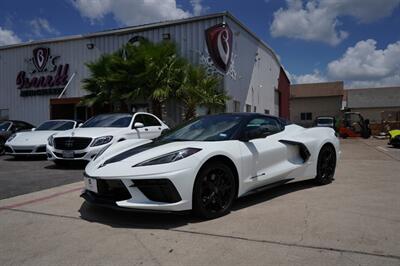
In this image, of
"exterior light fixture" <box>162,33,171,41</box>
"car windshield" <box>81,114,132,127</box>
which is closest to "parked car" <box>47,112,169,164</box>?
"car windshield" <box>81,114,132,127</box>

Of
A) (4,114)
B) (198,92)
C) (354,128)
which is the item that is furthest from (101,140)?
(354,128)

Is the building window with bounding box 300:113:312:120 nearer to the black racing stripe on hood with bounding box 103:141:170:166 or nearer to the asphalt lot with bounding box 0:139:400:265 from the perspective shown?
the asphalt lot with bounding box 0:139:400:265

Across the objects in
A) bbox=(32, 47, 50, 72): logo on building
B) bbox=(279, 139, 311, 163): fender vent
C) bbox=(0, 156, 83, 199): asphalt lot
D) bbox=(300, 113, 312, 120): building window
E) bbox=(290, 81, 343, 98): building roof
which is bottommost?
bbox=(0, 156, 83, 199): asphalt lot

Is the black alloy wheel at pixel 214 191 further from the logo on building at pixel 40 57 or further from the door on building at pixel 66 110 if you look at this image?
the logo on building at pixel 40 57

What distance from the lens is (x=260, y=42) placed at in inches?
948

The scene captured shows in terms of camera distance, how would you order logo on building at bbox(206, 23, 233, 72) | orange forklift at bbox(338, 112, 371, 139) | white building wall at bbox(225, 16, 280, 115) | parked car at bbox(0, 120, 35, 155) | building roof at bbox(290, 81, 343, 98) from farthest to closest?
building roof at bbox(290, 81, 343, 98)
orange forklift at bbox(338, 112, 371, 139)
white building wall at bbox(225, 16, 280, 115)
logo on building at bbox(206, 23, 233, 72)
parked car at bbox(0, 120, 35, 155)

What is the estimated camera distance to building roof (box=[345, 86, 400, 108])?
5753cm

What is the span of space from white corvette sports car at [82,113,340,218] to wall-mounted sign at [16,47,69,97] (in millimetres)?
17216

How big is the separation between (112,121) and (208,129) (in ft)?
18.6

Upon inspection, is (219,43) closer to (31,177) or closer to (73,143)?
(73,143)

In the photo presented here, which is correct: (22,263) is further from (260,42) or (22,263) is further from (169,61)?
(260,42)

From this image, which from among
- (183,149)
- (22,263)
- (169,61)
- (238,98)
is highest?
(169,61)

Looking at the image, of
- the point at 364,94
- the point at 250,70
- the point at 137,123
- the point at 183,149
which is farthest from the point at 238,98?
the point at 364,94

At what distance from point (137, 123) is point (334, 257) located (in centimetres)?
755
